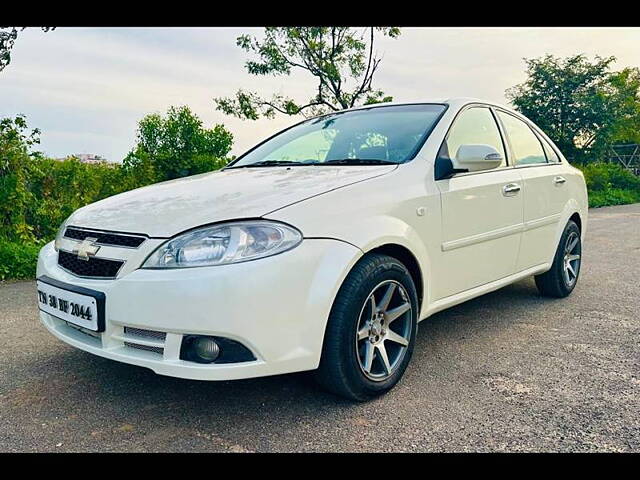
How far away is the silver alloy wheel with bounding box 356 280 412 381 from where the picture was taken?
239 cm

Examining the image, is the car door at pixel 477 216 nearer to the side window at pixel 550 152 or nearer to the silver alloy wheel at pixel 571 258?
the side window at pixel 550 152

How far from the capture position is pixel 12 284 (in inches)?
199

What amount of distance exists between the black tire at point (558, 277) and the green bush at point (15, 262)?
4853 millimetres

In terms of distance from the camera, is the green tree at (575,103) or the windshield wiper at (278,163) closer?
the windshield wiper at (278,163)

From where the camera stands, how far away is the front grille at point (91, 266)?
217 centimetres

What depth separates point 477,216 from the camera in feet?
10.0

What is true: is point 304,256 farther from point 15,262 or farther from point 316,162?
point 15,262

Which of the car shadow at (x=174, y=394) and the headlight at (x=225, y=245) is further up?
the headlight at (x=225, y=245)

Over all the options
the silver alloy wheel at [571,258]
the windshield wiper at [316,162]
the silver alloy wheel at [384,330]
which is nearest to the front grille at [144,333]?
the silver alloy wheel at [384,330]

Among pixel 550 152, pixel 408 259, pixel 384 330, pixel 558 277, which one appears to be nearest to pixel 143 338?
pixel 384 330

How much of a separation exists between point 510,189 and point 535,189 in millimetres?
442

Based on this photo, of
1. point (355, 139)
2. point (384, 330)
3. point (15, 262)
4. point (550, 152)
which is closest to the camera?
point (384, 330)

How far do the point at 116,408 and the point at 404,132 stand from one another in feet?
6.96

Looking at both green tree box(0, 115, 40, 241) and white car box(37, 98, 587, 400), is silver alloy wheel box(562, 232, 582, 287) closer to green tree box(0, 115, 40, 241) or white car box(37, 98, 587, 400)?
white car box(37, 98, 587, 400)
